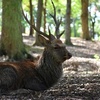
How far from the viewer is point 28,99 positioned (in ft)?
20.2

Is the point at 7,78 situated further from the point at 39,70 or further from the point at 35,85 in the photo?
the point at 39,70

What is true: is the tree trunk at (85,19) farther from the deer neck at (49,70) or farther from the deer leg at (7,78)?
the deer leg at (7,78)

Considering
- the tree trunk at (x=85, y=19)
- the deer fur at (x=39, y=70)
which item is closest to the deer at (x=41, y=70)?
the deer fur at (x=39, y=70)

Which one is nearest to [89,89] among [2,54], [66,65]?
[66,65]

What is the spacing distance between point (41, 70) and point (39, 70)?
43mm

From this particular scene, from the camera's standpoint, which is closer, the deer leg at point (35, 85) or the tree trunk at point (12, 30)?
the deer leg at point (35, 85)

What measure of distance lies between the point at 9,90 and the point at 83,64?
20.8 feet

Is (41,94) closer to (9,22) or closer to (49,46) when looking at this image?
(49,46)

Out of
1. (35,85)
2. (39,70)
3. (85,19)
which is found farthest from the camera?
(85,19)

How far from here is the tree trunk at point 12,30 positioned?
1255cm

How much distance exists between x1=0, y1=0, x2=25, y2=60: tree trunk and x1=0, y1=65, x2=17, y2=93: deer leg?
558cm

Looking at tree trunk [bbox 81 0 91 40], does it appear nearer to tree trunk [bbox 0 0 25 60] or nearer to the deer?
tree trunk [bbox 0 0 25 60]

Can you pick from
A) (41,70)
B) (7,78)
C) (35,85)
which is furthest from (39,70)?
(7,78)

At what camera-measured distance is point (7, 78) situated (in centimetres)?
679
